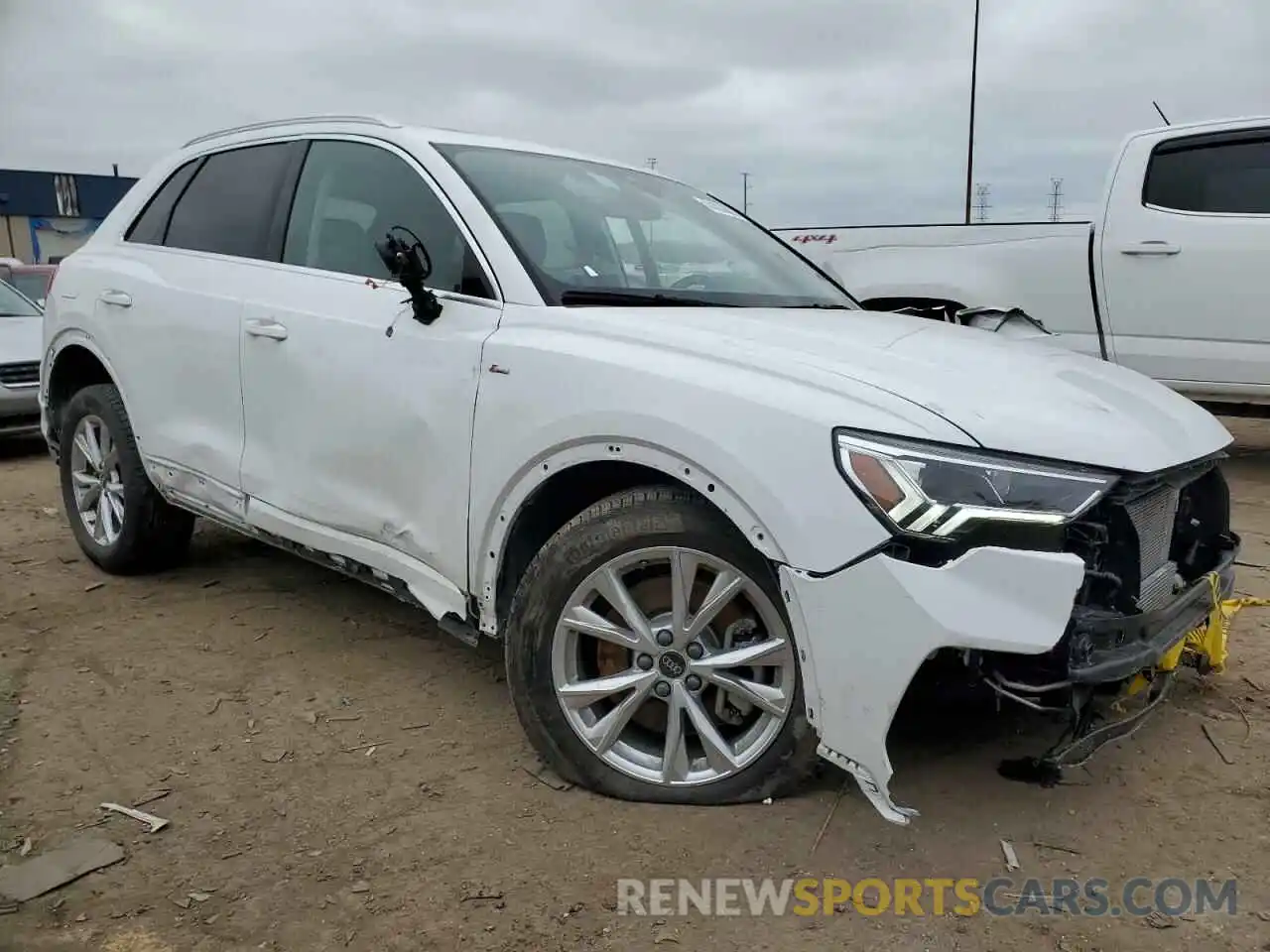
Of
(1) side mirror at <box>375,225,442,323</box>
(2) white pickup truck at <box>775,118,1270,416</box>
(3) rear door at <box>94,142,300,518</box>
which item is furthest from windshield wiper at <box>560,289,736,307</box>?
(2) white pickup truck at <box>775,118,1270,416</box>

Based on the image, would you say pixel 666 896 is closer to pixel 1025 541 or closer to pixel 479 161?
pixel 1025 541

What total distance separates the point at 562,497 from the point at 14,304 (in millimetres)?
8885

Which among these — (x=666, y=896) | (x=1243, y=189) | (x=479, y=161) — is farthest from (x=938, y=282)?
(x=666, y=896)

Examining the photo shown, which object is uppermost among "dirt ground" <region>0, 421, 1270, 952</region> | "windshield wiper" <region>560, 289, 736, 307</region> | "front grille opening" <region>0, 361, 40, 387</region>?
"windshield wiper" <region>560, 289, 736, 307</region>

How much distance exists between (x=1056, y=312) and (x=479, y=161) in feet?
14.8

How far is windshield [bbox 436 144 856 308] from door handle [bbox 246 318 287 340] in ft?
2.59

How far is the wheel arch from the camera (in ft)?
7.70

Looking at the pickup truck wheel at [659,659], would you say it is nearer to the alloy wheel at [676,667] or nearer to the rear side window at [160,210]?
the alloy wheel at [676,667]

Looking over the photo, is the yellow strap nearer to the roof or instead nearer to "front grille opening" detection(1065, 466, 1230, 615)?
"front grille opening" detection(1065, 466, 1230, 615)

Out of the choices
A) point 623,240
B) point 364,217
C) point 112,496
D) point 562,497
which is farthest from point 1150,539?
point 112,496

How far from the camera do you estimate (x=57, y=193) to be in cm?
4062

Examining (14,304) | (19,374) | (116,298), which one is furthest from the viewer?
(14,304)

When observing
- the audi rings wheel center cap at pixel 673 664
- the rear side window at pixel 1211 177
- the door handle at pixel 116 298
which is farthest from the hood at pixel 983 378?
the rear side window at pixel 1211 177

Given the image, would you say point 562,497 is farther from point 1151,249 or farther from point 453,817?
point 1151,249
